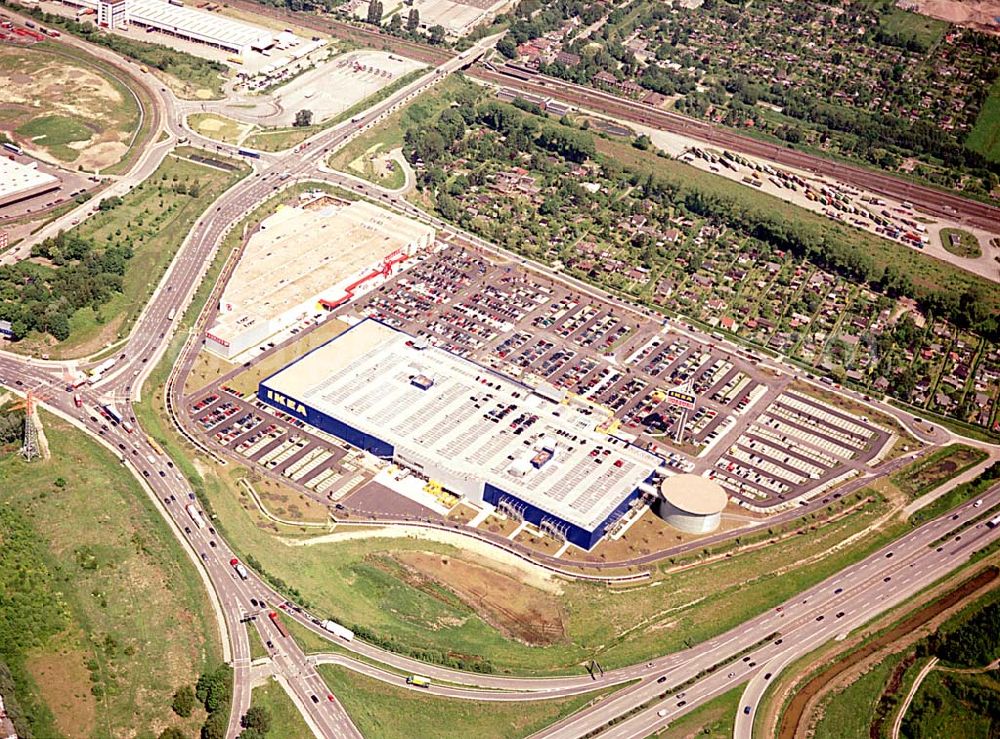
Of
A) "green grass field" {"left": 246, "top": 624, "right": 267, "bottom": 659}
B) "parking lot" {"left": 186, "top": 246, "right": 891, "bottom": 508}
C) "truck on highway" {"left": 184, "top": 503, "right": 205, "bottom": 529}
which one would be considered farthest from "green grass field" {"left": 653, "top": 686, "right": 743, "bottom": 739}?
"truck on highway" {"left": 184, "top": 503, "right": 205, "bottom": 529}

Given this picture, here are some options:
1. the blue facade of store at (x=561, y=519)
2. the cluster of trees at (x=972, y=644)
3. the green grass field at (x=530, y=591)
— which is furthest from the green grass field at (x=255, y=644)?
the cluster of trees at (x=972, y=644)

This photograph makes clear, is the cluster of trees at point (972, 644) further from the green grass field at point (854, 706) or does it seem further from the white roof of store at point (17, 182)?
the white roof of store at point (17, 182)

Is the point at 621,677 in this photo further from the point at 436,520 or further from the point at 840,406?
the point at 840,406

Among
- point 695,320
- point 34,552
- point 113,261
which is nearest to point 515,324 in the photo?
point 695,320

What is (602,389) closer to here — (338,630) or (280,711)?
(338,630)

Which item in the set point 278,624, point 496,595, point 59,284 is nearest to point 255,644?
point 278,624

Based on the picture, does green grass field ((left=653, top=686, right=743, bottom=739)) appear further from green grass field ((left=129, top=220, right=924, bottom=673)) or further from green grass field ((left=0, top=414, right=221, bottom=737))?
green grass field ((left=0, top=414, right=221, bottom=737))
